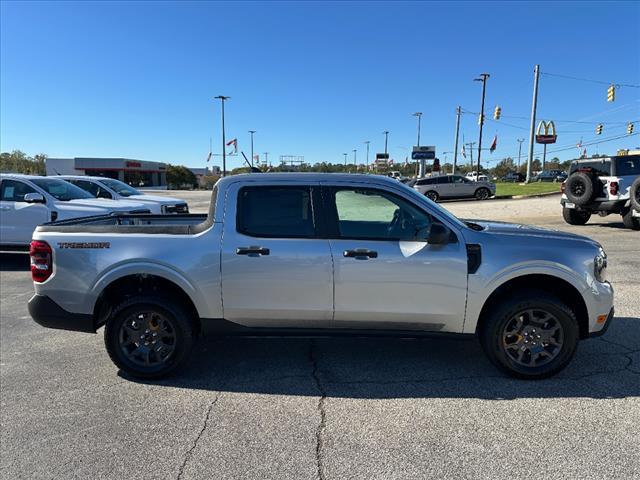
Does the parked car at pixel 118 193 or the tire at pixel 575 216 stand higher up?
the parked car at pixel 118 193

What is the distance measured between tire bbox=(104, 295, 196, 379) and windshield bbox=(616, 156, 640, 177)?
12913 millimetres

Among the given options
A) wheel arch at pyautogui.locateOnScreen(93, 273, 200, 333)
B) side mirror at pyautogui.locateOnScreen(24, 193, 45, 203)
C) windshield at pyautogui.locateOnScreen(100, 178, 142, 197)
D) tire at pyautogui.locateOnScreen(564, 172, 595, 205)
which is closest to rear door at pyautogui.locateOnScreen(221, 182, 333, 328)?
wheel arch at pyautogui.locateOnScreen(93, 273, 200, 333)

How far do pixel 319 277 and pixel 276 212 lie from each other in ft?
2.23

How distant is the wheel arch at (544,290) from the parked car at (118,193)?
9.58 metres

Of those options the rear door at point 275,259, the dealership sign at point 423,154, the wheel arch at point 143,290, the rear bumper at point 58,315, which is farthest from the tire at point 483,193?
the rear bumper at point 58,315

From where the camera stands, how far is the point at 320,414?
3.34m

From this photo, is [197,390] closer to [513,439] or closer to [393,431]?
[393,431]

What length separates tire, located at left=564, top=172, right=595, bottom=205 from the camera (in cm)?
1259

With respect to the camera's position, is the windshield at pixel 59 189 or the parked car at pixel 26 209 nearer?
the parked car at pixel 26 209

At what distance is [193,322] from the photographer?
13.1 feet

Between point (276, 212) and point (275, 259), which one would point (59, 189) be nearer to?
point (276, 212)

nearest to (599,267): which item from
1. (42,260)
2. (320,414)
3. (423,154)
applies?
(320,414)

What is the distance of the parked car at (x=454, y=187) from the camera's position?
29.4 m

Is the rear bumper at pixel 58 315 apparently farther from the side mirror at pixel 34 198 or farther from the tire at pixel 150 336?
the side mirror at pixel 34 198
